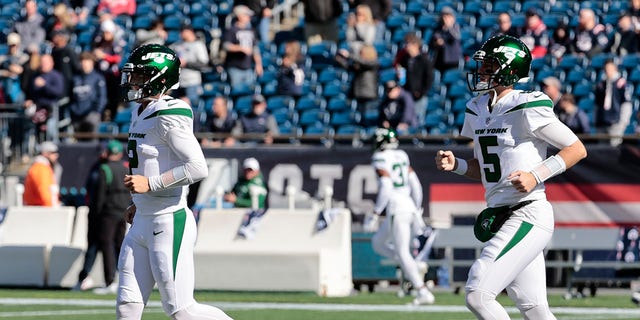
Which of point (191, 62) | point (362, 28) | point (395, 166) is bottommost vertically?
point (395, 166)

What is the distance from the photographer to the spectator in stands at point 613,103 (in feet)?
57.4

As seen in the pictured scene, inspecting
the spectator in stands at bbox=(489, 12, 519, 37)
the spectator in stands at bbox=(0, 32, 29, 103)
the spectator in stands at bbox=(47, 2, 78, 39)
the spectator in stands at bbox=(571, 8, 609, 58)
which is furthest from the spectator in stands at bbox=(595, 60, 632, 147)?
the spectator in stands at bbox=(47, 2, 78, 39)

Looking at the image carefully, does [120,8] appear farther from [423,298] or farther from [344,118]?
[423,298]

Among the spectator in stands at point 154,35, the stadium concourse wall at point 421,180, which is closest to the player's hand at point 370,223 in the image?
the stadium concourse wall at point 421,180

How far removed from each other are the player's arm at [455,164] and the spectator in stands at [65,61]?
12514 millimetres

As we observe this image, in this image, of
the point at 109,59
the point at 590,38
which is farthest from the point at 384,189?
the point at 109,59

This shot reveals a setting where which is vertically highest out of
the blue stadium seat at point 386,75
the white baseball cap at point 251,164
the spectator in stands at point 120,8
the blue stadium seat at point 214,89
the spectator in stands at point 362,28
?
the spectator in stands at point 120,8

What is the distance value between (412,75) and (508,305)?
5.58 m

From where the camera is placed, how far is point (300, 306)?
43.8 ft

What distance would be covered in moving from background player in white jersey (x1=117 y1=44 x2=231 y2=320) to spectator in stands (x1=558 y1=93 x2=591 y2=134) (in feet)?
32.0

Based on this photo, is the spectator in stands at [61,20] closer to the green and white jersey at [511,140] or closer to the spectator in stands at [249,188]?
the spectator in stands at [249,188]

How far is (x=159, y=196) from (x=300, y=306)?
605cm

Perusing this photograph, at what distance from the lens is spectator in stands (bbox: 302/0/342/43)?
68.2 ft

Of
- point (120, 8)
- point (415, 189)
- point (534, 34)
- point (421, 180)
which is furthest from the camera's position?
point (120, 8)
